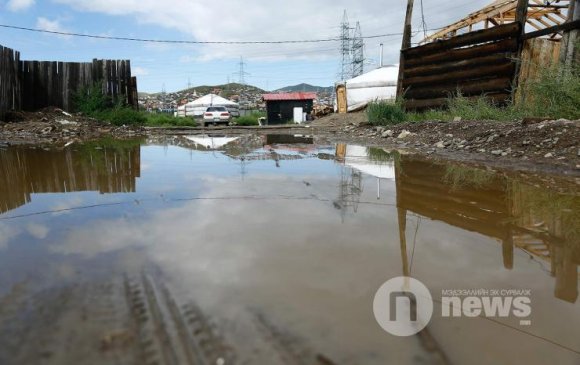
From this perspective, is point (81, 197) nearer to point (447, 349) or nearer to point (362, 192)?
point (362, 192)

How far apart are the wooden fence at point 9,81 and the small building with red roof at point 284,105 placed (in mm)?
21909

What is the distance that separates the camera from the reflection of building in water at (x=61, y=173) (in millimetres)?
3709

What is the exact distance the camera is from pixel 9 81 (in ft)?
41.9

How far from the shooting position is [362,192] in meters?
3.60

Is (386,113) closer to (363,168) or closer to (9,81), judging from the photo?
(363,168)

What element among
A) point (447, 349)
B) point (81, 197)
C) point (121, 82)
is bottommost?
point (447, 349)

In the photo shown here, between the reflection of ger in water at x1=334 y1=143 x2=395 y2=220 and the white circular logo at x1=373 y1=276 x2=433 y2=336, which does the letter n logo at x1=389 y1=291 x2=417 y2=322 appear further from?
the reflection of ger in water at x1=334 y1=143 x2=395 y2=220

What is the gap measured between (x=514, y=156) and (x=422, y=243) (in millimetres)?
3624

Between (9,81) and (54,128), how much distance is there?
10.2 feet

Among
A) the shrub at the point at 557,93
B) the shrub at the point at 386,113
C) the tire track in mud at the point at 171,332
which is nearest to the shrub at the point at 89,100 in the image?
the shrub at the point at 386,113

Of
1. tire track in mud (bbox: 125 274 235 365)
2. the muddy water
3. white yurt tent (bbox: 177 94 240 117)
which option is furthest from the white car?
tire track in mud (bbox: 125 274 235 365)

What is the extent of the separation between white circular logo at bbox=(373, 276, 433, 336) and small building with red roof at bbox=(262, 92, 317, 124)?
32.7 m

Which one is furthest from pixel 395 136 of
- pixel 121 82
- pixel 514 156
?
pixel 121 82

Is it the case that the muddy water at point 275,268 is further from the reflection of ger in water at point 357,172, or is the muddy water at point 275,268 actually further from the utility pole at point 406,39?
the utility pole at point 406,39
